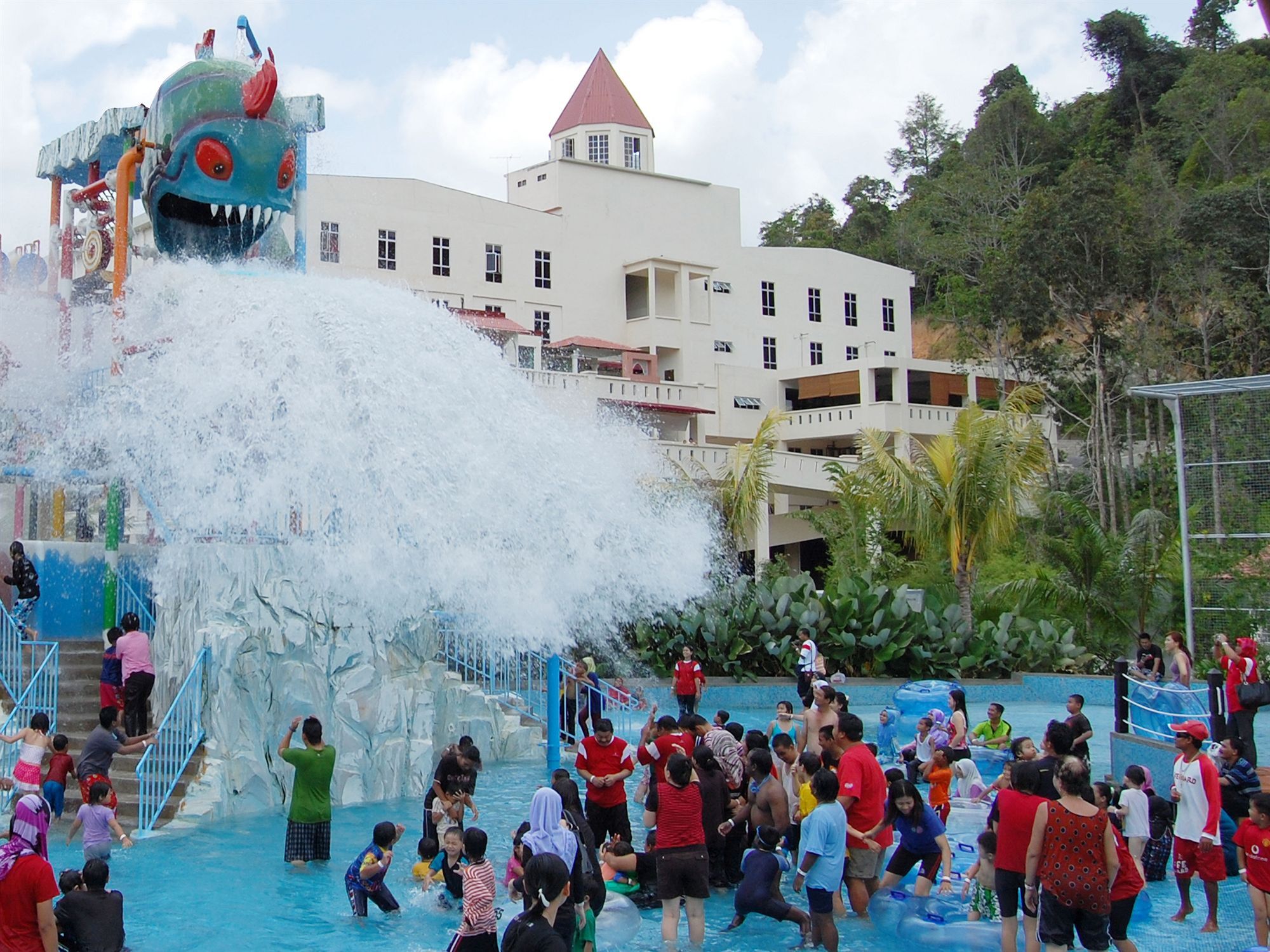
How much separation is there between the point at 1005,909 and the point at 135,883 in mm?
6703

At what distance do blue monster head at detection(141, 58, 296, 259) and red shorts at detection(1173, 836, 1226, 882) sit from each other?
1243cm

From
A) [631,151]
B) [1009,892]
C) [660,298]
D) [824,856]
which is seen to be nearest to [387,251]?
[660,298]

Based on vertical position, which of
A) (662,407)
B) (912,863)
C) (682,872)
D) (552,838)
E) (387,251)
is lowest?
(912,863)

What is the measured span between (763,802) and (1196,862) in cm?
308

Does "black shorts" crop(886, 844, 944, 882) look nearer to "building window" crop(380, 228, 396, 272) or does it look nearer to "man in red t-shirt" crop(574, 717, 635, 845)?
"man in red t-shirt" crop(574, 717, 635, 845)

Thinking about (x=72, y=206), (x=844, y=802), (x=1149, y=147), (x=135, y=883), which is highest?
(x=1149, y=147)

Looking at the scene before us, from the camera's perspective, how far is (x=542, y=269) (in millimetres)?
42094

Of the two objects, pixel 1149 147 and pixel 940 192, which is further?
pixel 940 192

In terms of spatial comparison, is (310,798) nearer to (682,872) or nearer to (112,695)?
(682,872)

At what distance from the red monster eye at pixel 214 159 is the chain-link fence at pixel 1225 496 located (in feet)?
40.2

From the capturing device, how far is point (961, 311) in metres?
46.1

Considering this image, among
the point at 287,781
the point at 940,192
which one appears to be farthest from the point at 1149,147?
the point at 287,781

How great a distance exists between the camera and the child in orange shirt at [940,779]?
10.5 m

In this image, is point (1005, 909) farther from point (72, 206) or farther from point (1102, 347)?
point (1102, 347)
